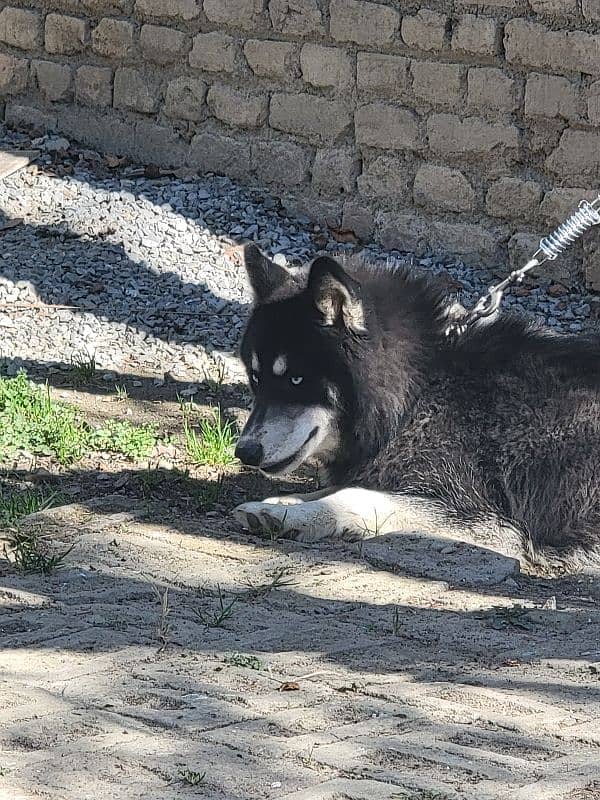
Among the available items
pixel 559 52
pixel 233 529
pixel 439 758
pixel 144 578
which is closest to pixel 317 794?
pixel 439 758

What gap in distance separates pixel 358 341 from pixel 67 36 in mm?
6587

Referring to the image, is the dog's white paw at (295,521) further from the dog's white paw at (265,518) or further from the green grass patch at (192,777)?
the green grass patch at (192,777)

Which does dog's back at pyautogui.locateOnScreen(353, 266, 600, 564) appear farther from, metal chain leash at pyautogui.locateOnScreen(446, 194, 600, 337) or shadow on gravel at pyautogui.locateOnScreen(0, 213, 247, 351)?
shadow on gravel at pyautogui.locateOnScreen(0, 213, 247, 351)

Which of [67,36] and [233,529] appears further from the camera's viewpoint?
[67,36]

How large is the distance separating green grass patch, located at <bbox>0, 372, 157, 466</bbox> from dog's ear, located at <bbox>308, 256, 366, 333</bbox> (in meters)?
1.30

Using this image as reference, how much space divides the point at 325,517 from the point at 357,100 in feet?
16.7

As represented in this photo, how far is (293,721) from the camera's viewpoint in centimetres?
295

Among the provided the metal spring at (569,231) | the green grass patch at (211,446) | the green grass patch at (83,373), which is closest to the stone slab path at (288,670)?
the green grass patch at (211,446)

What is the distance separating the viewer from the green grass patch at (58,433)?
18.6ft

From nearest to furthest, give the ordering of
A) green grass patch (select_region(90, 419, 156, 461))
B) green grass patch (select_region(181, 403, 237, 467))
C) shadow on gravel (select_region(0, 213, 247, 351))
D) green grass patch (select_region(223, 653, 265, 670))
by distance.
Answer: green grass patch (select_region(223, 653, 265, 670)), green grass patch (select_region(181, 403, 237, 467)), green grass patch (select_region(90, 419, 156, 461)), shadow on gravel (select_region(0, 213, 247, 351))

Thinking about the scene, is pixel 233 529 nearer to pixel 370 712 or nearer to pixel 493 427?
pixel 493 427

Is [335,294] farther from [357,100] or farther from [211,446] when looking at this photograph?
[357,100]

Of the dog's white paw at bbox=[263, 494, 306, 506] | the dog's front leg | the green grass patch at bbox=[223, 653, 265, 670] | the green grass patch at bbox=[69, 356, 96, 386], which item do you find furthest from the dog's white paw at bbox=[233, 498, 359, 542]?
the green grass patch at bbox=[69, 356, 96, 386]

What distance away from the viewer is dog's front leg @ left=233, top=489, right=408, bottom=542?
4.74m
